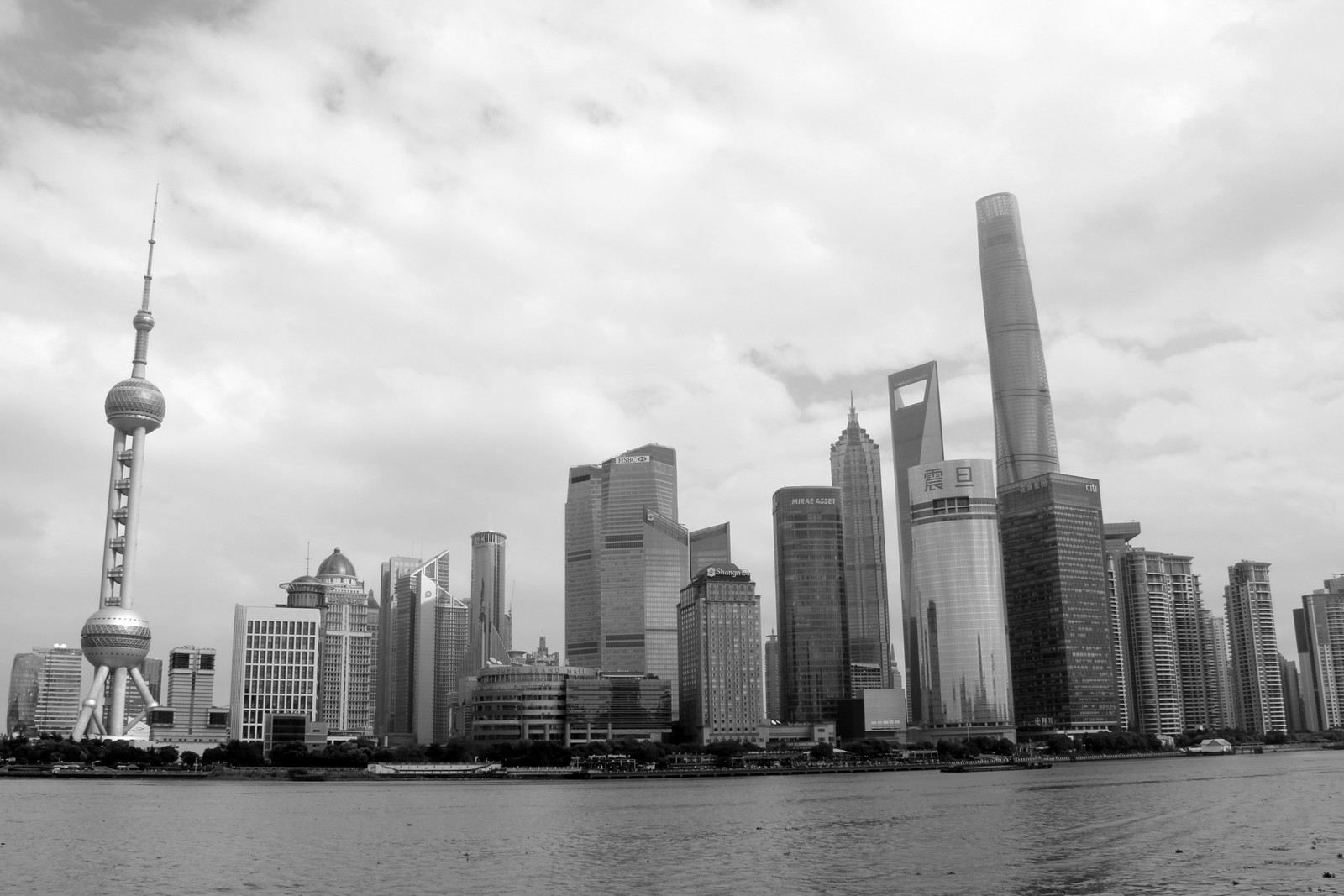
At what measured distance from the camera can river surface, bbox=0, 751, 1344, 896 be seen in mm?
80938

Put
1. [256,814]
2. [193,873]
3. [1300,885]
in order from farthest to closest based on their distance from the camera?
[256,814] < [193,873] < [1300,885]

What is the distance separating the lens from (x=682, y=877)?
3327 inches

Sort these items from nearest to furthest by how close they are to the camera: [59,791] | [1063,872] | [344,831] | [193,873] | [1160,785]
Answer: [1063,872], [193,873], [344,831], [1160,785], [59,791]

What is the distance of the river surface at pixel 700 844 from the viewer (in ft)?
266

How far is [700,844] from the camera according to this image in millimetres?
105438

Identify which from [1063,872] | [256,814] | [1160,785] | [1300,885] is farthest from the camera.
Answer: [1160,785]

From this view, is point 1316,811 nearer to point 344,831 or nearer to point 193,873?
point 344,831

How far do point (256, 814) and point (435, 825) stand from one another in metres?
28.5

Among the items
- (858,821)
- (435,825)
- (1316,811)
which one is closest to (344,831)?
(435,825)

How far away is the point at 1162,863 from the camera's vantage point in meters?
85.4

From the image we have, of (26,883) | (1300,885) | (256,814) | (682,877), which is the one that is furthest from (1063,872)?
(256,814)

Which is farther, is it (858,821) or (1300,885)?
(858,821)

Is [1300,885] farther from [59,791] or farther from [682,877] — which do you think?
[59,791]

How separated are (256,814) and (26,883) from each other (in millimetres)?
61637
